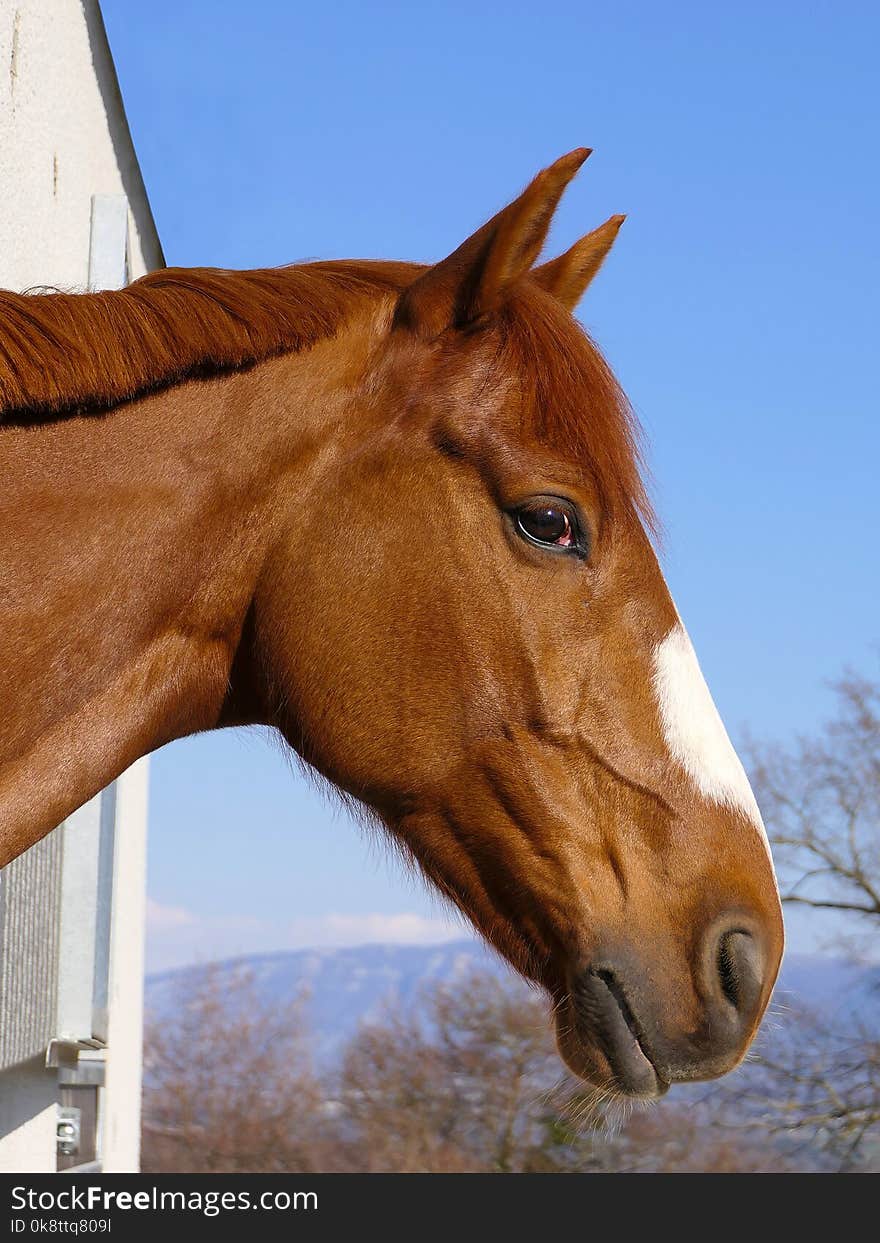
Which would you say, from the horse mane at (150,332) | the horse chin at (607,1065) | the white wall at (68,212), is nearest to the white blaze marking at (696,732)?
the horse chin at (607,1065)

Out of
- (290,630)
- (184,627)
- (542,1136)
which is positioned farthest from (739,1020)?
(542,1136)

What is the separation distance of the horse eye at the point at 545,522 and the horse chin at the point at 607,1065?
80 cm

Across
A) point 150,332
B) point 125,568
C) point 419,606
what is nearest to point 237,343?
point 150,332

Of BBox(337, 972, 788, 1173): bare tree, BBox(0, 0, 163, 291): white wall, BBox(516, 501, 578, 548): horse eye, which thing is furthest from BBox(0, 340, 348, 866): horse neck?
BBox(337, 972, 788, 1173): bare tree

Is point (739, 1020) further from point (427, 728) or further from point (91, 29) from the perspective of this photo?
point (91, 29)

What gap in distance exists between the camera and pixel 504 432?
2.00 metres

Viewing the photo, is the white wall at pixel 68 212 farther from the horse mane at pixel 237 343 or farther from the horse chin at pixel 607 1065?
the horse chin at pixel 607 1065

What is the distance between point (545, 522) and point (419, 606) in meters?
0.27

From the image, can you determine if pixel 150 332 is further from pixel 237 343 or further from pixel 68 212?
pixel 68 212

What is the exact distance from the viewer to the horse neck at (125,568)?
1810 mm

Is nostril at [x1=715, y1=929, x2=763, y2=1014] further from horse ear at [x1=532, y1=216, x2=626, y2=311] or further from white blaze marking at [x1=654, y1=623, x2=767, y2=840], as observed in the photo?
horse ear at [x1=532, y1=216, x2=626, y2=311]

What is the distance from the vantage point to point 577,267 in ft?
8.09

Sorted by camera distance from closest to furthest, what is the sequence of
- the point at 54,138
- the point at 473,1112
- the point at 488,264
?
the point at 488,264, the point at 54,138, the point at 473,1112

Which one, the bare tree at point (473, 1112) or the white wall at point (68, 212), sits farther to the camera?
the bare tree at point (473, 1112)
